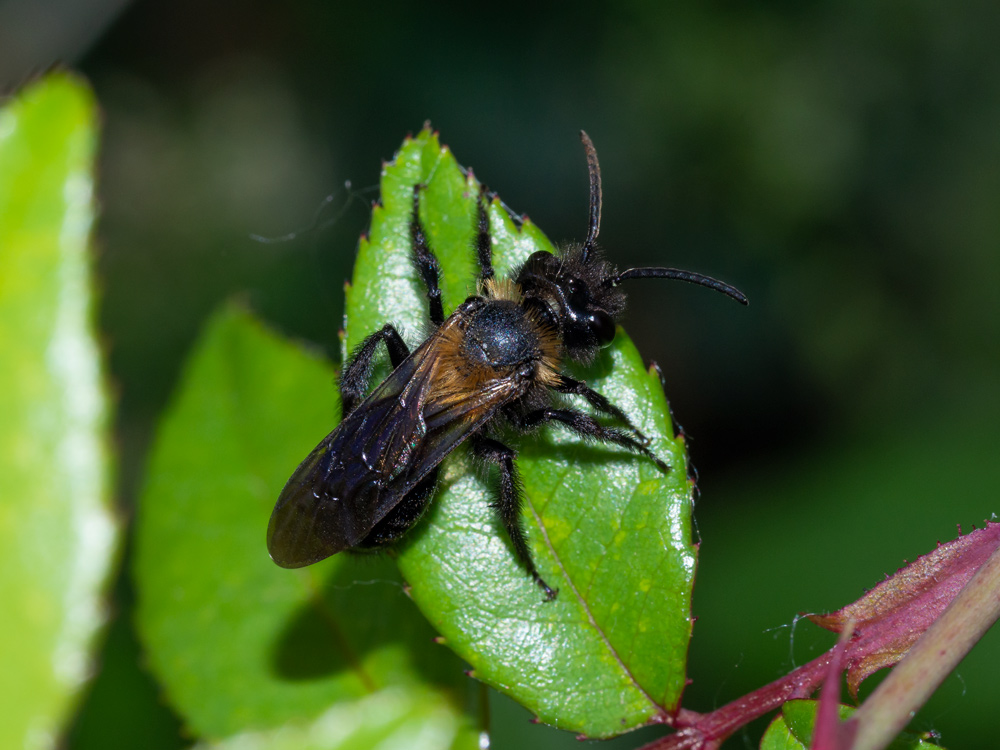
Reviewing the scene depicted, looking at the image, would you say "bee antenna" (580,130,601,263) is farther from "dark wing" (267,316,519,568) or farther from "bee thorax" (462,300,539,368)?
"dark wing" (267,316,519,568)

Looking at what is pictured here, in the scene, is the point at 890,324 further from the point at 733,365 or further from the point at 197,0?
the point at 197,0

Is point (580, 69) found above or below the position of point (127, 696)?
above

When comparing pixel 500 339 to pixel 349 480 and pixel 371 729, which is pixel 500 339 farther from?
pixel 371 729

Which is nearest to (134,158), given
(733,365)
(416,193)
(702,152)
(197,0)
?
(197,0)

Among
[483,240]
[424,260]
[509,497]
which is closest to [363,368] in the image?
[424,260]

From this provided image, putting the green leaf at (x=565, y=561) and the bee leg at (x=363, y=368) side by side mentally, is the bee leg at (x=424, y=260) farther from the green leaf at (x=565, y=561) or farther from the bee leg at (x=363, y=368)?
the bee leg at (x=363, y=368)
